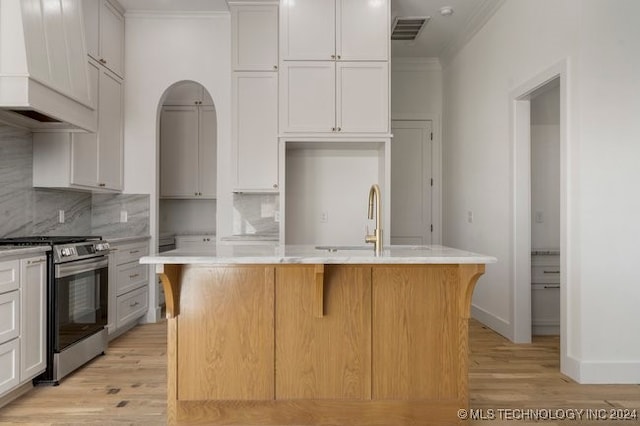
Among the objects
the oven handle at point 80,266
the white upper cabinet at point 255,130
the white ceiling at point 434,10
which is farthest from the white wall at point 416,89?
the oven handle at point 80,266

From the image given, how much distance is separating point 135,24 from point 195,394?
12.8 ft

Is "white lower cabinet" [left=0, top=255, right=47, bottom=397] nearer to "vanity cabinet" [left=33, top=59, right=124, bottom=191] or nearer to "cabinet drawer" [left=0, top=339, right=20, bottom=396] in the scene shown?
"cabinet drawer" [left=0, top=339, right=20, bottom=396]

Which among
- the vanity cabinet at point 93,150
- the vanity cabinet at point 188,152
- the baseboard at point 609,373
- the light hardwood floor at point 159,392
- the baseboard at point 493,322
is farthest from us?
the vanity cabinet at point 188,152

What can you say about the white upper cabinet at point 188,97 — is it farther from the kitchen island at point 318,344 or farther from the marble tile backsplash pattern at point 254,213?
the kitchen island at point 318,344

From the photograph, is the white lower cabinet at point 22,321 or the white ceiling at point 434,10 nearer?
the white lower cabinet at point 22,321

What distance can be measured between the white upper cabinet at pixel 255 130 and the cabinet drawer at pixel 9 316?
208 centimetres

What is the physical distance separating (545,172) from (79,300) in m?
4.20

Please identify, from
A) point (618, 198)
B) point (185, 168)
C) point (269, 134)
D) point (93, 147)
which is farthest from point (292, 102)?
point (618, 198)

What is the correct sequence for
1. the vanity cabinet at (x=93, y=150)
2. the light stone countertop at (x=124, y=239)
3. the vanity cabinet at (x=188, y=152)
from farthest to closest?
1. the vanity cabinet at (x=188, y=152)
2. the light stone countertop at (x=124, y=239)
3. the vanity cabinet at (x=93, y=150)

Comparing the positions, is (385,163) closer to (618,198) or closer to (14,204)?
(618,198)

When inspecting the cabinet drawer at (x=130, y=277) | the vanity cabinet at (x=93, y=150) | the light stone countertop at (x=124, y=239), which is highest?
the vanity cabinet at (x=93, y=150)

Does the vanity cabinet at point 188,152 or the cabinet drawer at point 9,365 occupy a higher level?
the vanity cabinet at point 188,152

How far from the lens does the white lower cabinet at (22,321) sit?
2540 millimetres

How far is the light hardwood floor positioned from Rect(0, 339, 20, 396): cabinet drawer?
6.0 inches
